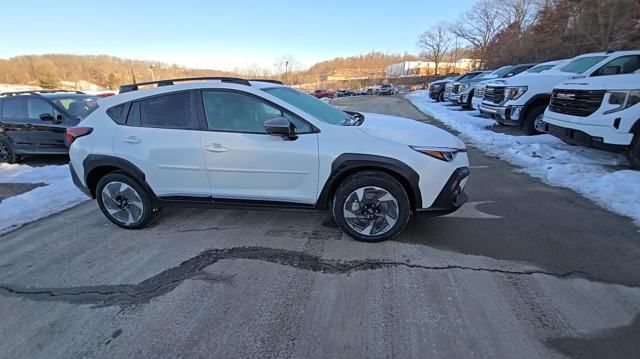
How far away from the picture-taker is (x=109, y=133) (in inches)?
162

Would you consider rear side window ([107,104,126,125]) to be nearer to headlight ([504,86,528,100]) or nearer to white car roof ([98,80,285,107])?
white car roof ([98,80,285,107])

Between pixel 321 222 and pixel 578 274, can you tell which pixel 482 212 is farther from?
pixel 321 222

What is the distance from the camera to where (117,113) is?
4133 mm

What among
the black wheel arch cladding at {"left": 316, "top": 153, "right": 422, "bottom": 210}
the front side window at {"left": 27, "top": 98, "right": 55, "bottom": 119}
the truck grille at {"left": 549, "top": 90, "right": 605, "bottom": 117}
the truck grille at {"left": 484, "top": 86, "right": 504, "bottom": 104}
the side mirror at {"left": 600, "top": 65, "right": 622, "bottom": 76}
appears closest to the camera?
the black wheel arch cladding at {"left": 316, "top": 153, "right": 422, "bottom": 210}

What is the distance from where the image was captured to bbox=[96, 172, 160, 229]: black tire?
420cm

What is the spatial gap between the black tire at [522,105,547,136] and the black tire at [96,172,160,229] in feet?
28.7

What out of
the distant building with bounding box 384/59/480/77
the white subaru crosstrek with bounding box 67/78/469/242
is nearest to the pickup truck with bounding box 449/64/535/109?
the white subaru crosstrek with bounding box 67/78/469/242

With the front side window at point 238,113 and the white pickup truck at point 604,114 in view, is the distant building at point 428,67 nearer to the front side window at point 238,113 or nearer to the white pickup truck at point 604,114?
the white pickup truck at point 604,114

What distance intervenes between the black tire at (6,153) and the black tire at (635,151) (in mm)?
12315

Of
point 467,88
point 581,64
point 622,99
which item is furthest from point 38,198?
point 467,88

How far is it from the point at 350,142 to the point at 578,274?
7.49 feet

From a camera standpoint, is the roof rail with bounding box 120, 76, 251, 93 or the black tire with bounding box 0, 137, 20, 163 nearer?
the roof rail with bounding box 120, 76, 251, 93

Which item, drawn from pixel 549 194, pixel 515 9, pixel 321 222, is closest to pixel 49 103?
pixel 321 222

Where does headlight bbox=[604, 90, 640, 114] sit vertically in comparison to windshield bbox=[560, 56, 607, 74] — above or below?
below
